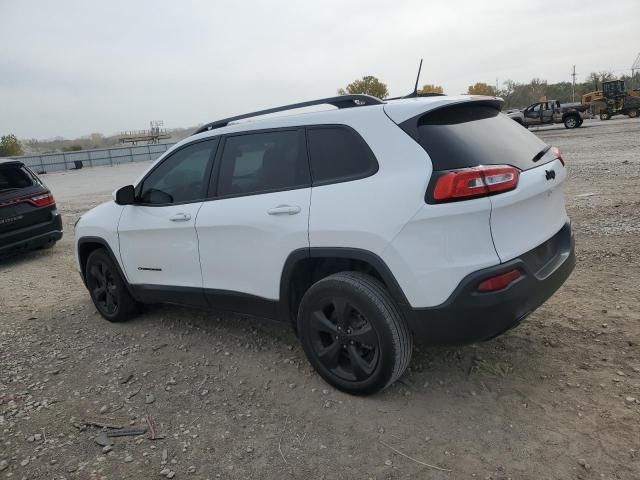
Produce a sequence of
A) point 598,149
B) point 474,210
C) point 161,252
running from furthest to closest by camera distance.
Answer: point 598,149
point 161,252
point 474,210

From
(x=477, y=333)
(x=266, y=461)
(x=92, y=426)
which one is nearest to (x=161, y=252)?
(x=92, y=426)

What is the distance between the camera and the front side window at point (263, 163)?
3.25 m

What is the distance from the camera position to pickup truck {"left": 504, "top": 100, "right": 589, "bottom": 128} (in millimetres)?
27844

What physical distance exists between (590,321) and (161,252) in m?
3.41

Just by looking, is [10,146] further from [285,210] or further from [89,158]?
[285,210]

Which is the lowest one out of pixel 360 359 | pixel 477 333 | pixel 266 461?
pixel 266 461

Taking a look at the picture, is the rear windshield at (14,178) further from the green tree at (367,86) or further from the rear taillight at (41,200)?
the green tree at (367,86)

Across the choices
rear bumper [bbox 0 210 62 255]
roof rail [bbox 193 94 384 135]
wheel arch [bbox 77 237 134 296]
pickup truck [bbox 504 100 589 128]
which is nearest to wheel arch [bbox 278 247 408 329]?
roof rail [bbox 193 94 384 135]

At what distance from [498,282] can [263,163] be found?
175cm

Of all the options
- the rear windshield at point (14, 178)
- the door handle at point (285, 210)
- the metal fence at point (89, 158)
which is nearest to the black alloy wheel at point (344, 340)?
the door handle at point (285, 210)

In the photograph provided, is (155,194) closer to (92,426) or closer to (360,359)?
(92,426)

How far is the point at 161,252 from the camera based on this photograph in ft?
13.5

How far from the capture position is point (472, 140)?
278 cm

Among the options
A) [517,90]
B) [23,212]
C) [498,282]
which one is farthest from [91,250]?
[517,90]
